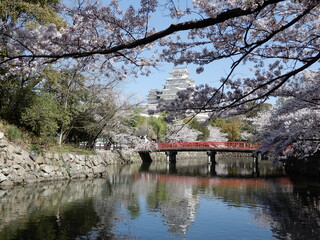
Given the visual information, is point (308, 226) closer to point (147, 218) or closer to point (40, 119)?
point (147, 218)

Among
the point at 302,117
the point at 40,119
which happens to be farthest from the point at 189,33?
the point at 40,119

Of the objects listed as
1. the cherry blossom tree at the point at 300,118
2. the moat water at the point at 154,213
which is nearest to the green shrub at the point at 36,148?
the moat water at the point at 154,213

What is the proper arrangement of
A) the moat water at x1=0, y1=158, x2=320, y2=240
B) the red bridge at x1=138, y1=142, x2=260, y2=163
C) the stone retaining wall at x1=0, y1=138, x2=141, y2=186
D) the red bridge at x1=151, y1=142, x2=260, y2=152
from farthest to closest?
the red bridge at x1=151, y1=142, x2=260, y2=152
the red bridge at x1=138, y1=142, x2=260, y2=163
the stone retaining wall at x1=0, y1=138, x2=141, y2=186
the moat water at x1=0, y1=158, x2=320, y2=240

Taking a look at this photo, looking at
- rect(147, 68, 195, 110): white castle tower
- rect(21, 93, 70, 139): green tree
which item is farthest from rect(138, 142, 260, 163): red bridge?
rect(147, 68, 195, 110): white castle tower

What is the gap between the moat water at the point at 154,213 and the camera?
7.34 metres

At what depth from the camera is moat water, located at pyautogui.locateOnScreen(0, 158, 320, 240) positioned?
734 centimetres

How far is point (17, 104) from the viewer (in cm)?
1477

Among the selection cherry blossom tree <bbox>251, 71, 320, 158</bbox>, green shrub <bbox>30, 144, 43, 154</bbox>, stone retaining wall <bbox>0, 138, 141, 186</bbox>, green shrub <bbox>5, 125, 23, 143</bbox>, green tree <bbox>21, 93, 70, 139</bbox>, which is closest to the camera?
cherry blossom tree <bbox>251, 71, 320, 158</bbox>

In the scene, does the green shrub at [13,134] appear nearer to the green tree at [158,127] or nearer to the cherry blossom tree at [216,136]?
the green tree at [158,127]

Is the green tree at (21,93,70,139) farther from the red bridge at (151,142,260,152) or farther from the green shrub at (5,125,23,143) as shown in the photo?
the red bridge at (151,142,260,152)

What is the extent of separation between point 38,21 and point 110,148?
58.7 ft

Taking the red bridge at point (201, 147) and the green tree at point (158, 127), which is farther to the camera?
the green tree at point (158, 127)

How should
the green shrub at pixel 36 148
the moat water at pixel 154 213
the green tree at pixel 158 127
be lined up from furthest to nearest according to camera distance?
the green tree at pixel 158 127 < the green shrub at pixel 36 148 < the moat water at pixel 154 213

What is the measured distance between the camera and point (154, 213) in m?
9.38
